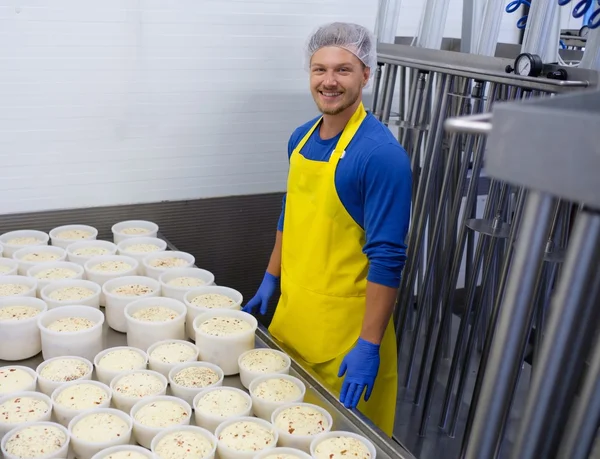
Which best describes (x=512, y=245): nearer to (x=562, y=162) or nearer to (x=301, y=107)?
(x=301, y=107)

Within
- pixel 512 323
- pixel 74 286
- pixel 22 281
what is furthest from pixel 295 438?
pixel 22 281

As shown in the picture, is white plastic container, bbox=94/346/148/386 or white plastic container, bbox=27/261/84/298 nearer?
white plastic container, bbox=94/346/148/386

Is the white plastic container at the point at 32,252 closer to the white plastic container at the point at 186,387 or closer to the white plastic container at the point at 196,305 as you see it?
the white plastic container at the point at 196,305

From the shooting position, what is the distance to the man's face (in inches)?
79.4

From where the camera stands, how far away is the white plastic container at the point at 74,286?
2.00m

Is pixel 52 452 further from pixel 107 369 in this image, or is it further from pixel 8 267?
pixel 8 267

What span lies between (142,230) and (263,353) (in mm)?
1070

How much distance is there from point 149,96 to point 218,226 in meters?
0.72

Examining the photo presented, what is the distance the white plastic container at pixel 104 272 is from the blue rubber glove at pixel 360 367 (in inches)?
33.0

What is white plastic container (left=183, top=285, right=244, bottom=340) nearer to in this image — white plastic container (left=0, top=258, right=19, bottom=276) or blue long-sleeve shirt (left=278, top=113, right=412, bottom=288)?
blue long-sleeve shirt (left=278, top=113, right=412, bottom=288)

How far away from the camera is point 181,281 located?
2.24 m

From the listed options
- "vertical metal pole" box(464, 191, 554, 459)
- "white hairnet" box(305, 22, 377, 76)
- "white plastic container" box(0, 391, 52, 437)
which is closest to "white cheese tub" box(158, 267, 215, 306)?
"white plastic container" box(0, 391, 52, 437)

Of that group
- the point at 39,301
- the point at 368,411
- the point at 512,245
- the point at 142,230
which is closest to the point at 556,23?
the point at 512,245

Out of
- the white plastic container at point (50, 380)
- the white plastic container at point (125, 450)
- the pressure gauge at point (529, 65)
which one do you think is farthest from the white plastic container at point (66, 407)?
the pressure gauge at point (529, 65)
